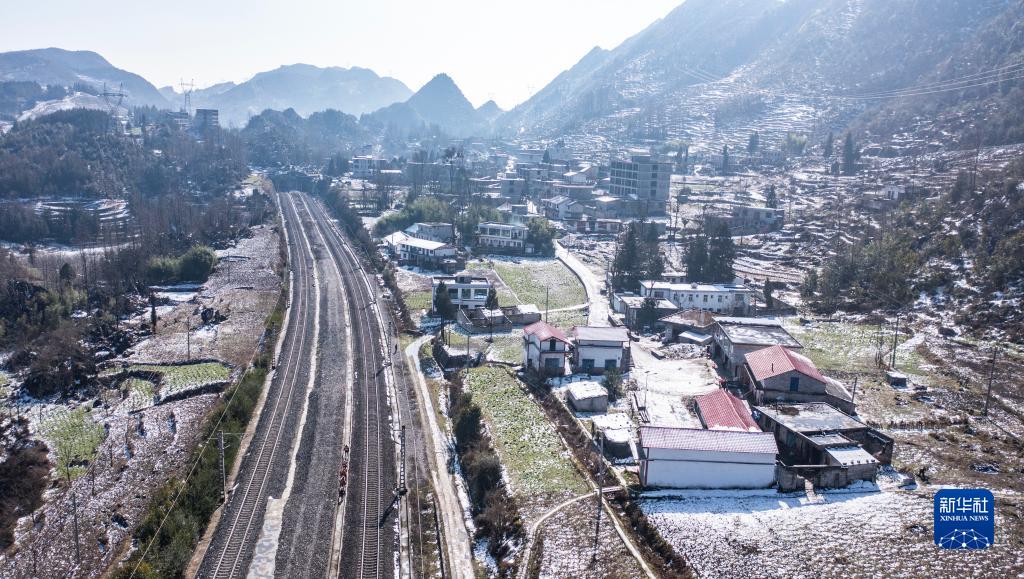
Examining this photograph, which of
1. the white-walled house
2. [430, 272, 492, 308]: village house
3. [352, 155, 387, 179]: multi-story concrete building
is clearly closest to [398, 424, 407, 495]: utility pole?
the white-walled house

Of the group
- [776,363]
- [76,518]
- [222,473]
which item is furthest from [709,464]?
[76,518]

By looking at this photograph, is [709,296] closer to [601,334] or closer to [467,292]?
[601,334]

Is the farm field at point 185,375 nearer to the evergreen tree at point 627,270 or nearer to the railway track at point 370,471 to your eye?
the railway track at point 370,471

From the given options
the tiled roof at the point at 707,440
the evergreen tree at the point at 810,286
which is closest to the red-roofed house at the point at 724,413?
the tiled roof at the point at 707,440

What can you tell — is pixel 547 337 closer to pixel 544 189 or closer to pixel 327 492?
pixel 327 492

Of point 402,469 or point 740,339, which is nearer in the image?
point 402,469

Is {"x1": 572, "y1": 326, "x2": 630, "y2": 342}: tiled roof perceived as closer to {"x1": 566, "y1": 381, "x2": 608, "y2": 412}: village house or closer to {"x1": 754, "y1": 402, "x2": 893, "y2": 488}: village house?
{"x1": 566, "y1": 381, "x2": 608, "y2": 412}: village house

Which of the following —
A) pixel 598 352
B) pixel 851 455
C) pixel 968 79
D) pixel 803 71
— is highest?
pixel 803 71

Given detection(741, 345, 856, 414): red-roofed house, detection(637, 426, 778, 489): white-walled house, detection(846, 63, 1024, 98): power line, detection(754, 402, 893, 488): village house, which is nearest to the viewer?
detection(637, 426, 778, 489): white-walled house
